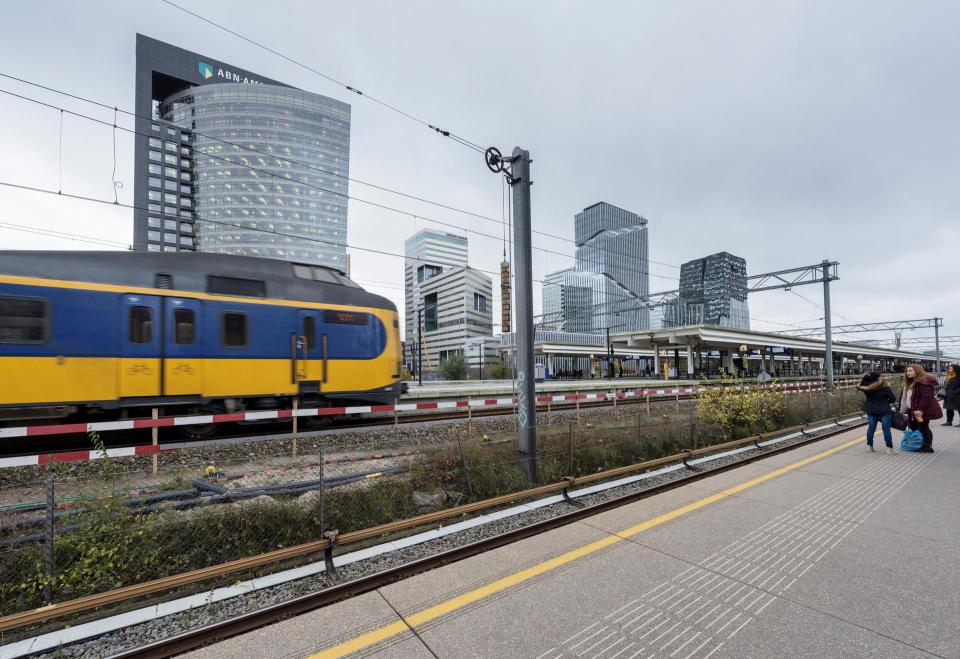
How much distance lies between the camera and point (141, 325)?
7832mm

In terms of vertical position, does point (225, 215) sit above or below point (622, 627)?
above

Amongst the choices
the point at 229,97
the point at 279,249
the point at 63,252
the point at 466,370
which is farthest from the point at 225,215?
the point at 63,252

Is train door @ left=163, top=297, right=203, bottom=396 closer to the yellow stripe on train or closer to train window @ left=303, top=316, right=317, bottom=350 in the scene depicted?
the yellow stripe on train

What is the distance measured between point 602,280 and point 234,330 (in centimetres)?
4178

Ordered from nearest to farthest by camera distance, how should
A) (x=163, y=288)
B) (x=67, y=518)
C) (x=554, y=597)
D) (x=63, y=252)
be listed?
(x=554, y=597), (x=67, y=518), (x=63, y=252), (x=163, y=288)

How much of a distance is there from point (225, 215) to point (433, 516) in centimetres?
10461

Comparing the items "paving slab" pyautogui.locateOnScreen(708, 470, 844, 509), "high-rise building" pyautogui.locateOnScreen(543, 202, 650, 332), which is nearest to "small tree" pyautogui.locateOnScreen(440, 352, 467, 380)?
"high-rise building" pyautogui.locateOnScreen(543, 202, 650, 332)

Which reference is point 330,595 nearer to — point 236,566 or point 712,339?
point 236,566

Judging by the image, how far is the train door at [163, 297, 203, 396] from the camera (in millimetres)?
8047

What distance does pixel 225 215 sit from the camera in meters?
88.4

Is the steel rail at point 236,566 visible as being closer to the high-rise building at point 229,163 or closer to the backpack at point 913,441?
the backpack at point 913,441

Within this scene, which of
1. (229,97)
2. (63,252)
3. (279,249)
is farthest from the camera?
(229,97)

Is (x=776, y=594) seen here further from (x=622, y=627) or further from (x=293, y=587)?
(x=293, y=587)

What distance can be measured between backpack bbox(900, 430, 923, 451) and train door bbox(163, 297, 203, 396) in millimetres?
13950
